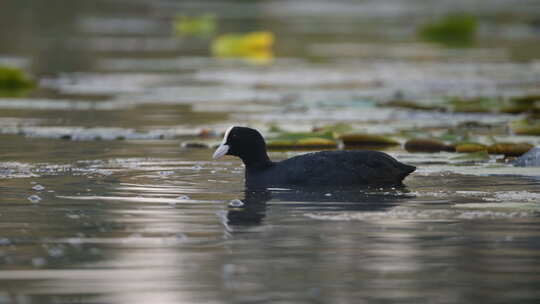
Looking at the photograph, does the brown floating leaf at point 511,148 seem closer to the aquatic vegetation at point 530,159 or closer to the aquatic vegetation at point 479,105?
the aquatic vegetation at point 530,159

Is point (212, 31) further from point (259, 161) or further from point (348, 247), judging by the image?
point (348, 247)

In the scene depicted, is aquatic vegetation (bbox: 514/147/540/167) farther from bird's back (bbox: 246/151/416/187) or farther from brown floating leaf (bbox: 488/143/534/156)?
bird's back (bbox: 246/151/416/187)

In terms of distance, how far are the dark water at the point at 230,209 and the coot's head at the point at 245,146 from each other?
0.31 meters

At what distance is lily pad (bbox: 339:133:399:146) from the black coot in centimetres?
287

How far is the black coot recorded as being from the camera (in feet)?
35.1

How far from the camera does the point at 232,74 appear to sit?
85.7 ft

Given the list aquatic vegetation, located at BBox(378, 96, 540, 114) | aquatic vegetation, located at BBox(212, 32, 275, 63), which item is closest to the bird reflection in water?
aquatic vegetation, located at BBox(378, 96, 540, 114)

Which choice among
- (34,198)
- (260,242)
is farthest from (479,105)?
(260,242)

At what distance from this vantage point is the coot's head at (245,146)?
11.0 m

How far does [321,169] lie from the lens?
1071 cm

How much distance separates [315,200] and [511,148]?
361cm

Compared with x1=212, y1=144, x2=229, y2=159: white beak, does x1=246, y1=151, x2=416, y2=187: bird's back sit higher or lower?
lower

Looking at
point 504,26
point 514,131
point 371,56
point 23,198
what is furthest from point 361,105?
point 504,26

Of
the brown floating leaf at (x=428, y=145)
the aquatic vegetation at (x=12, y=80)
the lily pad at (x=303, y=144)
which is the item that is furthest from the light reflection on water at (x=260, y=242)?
the aquatic vegetation at (x=12, y=80)
